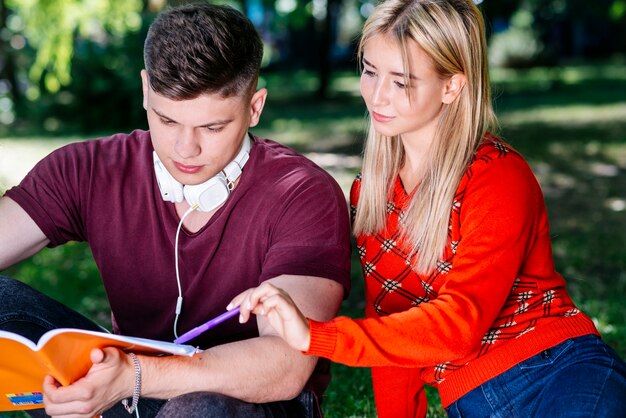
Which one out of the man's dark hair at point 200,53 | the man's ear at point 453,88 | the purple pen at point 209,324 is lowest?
the purple pen at point 209,324

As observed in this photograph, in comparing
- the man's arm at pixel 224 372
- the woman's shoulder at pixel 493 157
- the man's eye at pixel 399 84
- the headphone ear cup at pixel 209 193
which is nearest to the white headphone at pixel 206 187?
the headphone ear cup at pixel 209 193

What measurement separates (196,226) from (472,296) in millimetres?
939

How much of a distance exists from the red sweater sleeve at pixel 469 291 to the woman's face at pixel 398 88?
0.25m

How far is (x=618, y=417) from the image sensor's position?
2.31 meters

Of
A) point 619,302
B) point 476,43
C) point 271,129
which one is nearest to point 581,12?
point 271,129

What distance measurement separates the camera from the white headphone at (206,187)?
2.73m

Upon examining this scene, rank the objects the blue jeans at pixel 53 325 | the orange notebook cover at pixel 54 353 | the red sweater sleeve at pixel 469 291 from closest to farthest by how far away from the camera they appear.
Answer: the orange notebook cover at pixel 54 353 → the red sweater sleeve at pixel 469 291 → the blue jeans at pixel 53 325

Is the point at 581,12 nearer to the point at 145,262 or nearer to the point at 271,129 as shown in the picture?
the point at 271,129

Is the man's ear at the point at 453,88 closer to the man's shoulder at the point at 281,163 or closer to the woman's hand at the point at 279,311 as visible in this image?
the man's shoulder at the point at 281,163

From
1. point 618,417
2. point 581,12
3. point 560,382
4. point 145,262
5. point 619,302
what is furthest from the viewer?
point 581,12

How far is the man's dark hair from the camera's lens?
8.50 ft

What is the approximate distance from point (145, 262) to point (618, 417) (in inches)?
61.0

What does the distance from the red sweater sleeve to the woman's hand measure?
4 centimetres

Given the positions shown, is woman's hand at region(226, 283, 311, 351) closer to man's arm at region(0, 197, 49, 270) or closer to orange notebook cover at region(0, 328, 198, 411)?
orange notebook cover at region(0, 328, 198, 411)
